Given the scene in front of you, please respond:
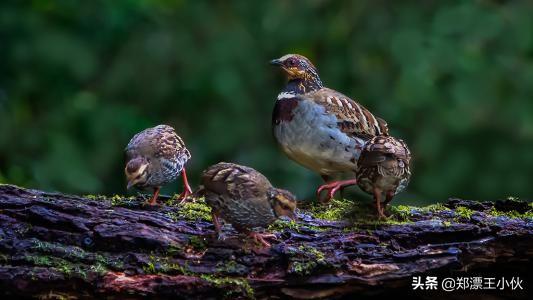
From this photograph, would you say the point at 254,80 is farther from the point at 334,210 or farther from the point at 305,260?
the point at 305,260

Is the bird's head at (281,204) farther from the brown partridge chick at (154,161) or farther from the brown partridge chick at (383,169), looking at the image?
the brown partridge chick at (154,161)

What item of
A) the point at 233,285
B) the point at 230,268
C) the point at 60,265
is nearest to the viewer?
the point at 60,265


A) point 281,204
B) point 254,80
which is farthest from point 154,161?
point 254,80

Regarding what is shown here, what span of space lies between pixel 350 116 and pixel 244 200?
2.17 metres

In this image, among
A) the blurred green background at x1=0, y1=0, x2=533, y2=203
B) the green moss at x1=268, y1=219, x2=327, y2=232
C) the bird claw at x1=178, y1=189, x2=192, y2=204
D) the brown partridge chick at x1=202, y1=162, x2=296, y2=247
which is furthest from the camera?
the blurred green background at x1=0, y1=0, x2=533, y2=203

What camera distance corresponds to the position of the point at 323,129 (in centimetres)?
796

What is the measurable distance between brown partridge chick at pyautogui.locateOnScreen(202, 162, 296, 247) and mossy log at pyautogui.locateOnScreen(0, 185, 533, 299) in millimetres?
127

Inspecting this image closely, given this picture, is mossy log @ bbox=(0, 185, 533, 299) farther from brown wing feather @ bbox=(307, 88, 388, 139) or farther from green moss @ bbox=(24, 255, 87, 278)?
brown wing feather @ bbox=(307, 88, 388, 139)

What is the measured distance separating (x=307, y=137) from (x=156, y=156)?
127 cm

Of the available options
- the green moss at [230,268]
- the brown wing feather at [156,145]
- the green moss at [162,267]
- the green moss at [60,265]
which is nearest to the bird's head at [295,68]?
the brown wing feather at [156,145]

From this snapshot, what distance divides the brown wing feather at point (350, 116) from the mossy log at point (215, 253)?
139 cm

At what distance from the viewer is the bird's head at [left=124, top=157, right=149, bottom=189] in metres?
7.06

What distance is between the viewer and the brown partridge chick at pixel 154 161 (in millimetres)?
7098

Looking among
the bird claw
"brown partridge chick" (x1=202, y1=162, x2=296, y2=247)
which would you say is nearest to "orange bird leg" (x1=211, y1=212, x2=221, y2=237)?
"brown partridge chick" (x1=202, y1=162, x2=296, y2=247)
